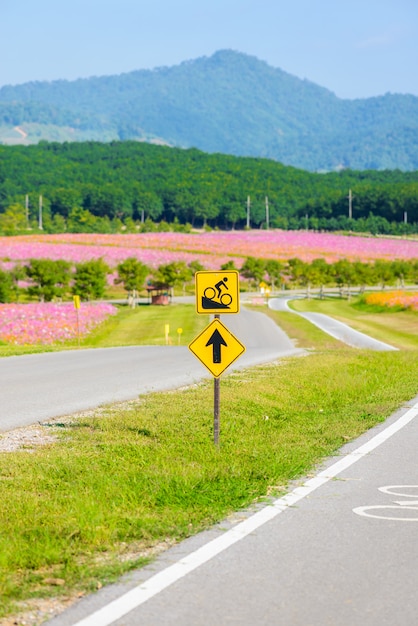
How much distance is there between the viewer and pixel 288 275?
100 m

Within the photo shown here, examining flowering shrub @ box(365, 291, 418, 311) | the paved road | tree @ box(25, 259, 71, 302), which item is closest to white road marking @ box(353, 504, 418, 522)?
the paved road

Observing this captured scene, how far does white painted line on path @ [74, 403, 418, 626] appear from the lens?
19.0ft

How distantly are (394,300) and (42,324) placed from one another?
32048 millimetres

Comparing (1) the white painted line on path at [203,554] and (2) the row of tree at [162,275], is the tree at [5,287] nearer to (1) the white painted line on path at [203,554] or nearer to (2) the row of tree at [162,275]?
(2) the row of tree at [162,275]

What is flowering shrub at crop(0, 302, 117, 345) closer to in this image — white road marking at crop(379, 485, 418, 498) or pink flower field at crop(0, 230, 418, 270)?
white road marking at crop(379, 485, 418, 498)

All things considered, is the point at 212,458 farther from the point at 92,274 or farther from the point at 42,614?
the point at 92,274

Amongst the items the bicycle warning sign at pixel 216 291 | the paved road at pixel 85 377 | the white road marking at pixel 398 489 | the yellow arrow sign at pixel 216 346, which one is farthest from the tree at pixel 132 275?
the white road marking at pixel 398 489

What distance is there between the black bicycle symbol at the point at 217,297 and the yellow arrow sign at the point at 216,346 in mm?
242

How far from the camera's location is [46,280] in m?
70.2

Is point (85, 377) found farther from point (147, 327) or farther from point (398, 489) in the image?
point (147, 327)

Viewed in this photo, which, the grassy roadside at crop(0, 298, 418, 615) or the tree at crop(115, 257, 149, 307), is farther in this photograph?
the tree at crop(115, 257, 149, 307)

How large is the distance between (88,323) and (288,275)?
178 feet

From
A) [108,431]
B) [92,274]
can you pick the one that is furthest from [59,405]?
[92,274]

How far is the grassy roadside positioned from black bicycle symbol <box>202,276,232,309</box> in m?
1.50
